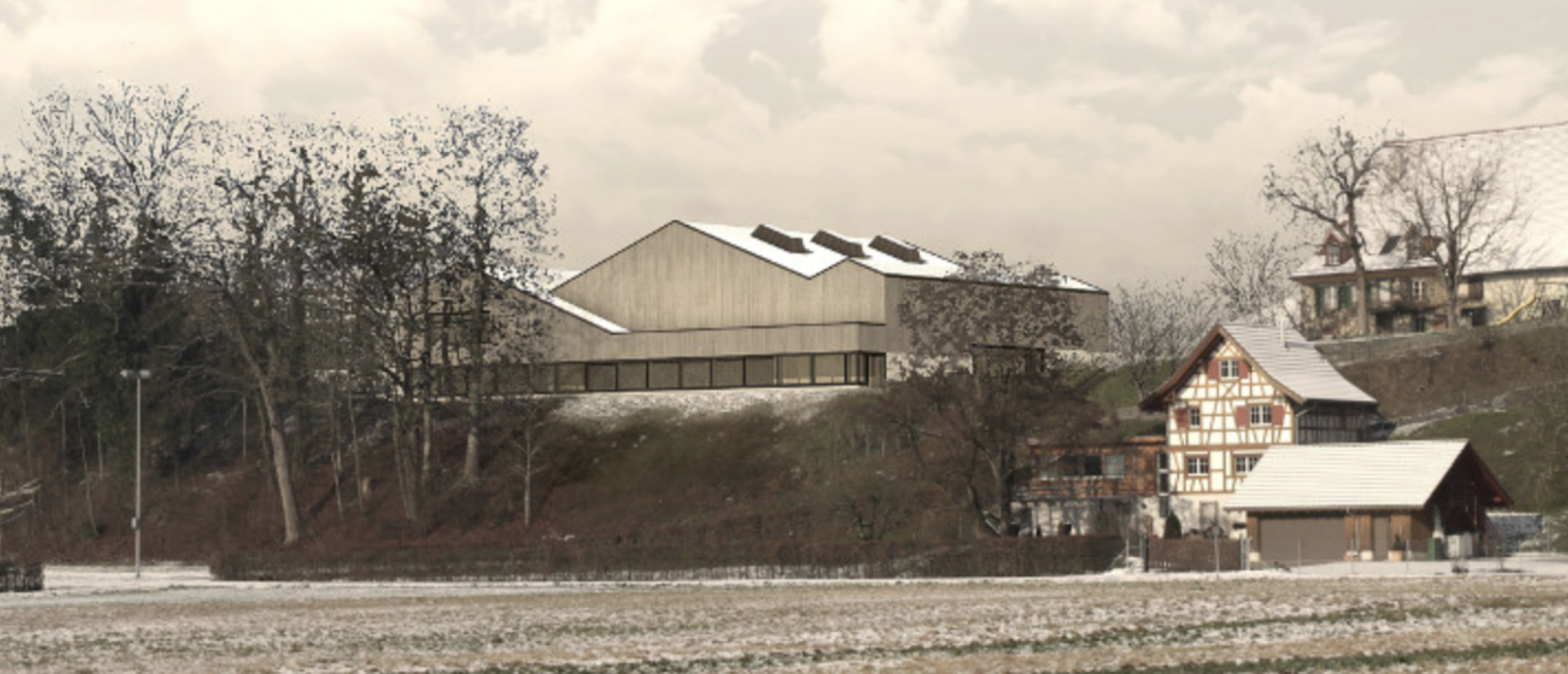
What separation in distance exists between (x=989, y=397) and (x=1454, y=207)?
50067 millimetres

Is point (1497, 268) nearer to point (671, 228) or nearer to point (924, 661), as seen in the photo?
point (671, 228)

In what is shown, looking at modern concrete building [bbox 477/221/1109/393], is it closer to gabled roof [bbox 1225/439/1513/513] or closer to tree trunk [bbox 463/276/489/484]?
tree trunk [bbox 463/276/489/484]

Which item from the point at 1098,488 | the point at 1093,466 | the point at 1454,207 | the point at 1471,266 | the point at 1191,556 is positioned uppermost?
the point at 1454,207

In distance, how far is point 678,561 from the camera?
83750 millimetres

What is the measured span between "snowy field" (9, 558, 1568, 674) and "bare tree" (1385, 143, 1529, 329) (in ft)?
177

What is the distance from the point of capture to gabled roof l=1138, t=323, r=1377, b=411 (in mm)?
95312

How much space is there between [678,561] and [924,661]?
157ft

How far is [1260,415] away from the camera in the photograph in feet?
313

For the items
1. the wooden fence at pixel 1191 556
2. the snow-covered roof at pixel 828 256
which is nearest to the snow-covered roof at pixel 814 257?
the snow-covered roof at pixel 828 256

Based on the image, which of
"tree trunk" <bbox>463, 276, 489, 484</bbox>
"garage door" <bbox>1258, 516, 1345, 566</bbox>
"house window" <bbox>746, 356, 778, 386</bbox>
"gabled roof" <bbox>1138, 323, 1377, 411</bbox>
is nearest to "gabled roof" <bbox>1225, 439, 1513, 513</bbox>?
"garage door" <bbox>1258, 516, 1345, 566</bbox>

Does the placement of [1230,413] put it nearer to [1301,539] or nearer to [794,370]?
[1301,539]

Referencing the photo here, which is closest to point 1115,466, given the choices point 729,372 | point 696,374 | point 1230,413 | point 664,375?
point 1230,413

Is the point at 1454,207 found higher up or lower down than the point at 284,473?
higher up

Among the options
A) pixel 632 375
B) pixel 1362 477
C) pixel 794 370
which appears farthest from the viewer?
pixel 632 375
